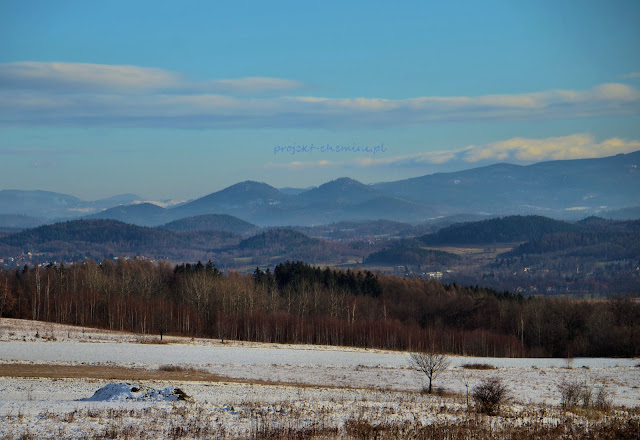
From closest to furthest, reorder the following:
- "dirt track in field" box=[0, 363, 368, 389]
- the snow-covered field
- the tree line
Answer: the snow-covered field
"dirt track in field" box=[0, 363, 368, 389]
the tree line

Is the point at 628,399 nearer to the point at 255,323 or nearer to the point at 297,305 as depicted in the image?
the point at 255,323

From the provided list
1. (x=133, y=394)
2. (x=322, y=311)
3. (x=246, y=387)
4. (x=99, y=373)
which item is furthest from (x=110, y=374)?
(x=322, y=311)

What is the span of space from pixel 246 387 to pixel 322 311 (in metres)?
68.0

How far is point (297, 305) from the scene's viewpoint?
103 metres

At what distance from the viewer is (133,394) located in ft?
91.9

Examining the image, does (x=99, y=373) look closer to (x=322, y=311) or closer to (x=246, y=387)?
(x=246, y=387)

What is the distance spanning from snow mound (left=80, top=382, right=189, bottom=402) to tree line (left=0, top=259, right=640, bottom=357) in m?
47.1

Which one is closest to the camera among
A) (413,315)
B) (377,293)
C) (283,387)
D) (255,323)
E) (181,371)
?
(283,387)

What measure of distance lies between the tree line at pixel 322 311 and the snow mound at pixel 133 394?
154 ft

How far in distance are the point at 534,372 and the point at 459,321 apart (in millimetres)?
49741

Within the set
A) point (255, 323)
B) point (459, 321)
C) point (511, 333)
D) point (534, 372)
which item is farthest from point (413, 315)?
point (534, 372)

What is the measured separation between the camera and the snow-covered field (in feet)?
75.0

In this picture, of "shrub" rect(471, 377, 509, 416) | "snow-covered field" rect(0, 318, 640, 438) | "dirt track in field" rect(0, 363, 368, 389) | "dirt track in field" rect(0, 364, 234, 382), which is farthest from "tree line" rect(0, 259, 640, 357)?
"shrub" rect(471, 377, 509, 416)

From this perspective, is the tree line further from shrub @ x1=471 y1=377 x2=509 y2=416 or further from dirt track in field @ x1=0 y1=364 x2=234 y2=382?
shrub @ x1=471 y1=377 x2=509 y2=416
